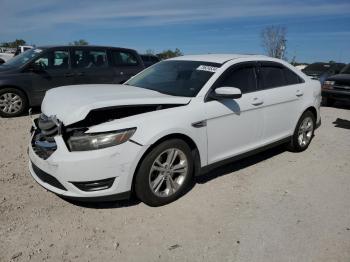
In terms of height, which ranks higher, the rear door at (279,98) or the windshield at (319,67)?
the rear door at (279,98)

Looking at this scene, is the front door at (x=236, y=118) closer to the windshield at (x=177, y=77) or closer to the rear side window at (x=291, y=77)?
the windshield at (x=177, y=77)

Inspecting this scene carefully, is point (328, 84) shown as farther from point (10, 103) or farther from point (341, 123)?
point (10, 103)

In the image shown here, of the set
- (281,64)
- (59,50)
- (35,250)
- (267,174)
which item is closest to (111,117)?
(35,250)

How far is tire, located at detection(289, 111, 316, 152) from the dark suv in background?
209 inches

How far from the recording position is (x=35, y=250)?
3.13m

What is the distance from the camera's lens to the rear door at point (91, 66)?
9070mm

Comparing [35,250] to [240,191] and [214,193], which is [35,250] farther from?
[240,191]

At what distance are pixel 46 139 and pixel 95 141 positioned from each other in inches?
25.2

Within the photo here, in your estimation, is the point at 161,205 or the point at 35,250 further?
the point at 161,205

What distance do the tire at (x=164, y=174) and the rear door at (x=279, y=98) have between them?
158 cm

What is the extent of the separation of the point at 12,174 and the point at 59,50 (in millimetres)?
4907

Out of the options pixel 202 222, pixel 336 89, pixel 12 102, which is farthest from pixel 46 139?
pixel 336 89

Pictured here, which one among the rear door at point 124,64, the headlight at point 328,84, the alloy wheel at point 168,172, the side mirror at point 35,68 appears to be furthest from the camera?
the headlight at point 328,84

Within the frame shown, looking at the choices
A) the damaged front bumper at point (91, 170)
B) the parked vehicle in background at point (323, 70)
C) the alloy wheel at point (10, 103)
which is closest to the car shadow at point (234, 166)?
the damaged front bumper at point (91, 170)
